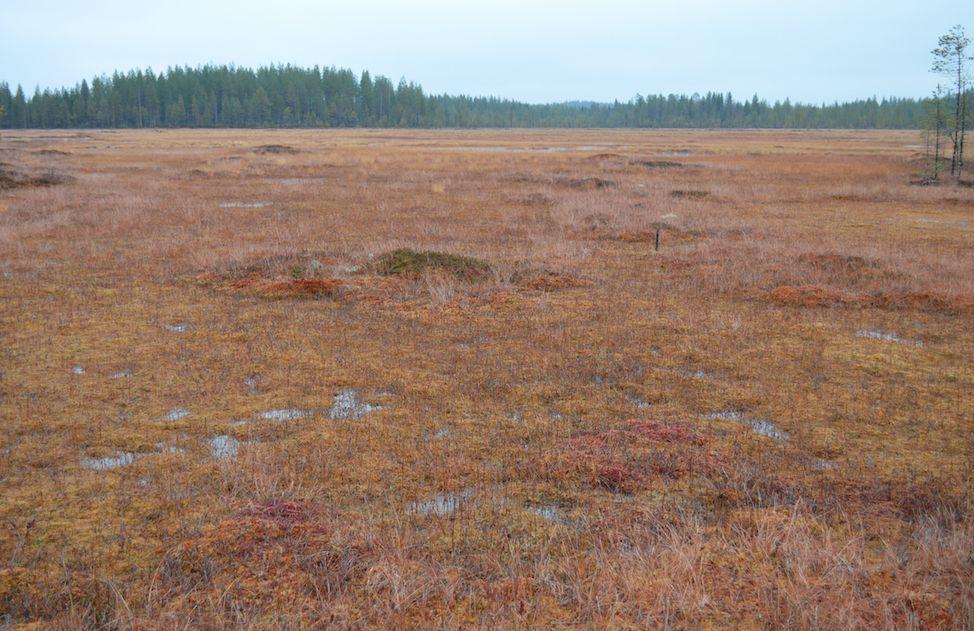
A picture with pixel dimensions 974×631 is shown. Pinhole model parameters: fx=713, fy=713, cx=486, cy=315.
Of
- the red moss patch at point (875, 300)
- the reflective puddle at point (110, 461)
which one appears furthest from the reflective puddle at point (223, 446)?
the red moss patch at point (875, 300)

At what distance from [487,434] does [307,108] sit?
13704 cm

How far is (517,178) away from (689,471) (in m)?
29.6

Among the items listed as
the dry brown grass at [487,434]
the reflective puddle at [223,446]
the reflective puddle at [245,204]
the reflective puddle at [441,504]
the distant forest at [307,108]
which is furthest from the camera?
the distant forest at [307,108]

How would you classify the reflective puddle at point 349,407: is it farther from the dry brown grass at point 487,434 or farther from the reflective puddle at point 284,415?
the reflective puddle at point 284,415

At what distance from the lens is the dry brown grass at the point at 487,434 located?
4418 mm

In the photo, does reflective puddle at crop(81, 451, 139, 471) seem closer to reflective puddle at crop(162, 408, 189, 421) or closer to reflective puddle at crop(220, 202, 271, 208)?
reflective puddle at crop(162, 408, 189, 421)

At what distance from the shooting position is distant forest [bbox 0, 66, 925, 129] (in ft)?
393

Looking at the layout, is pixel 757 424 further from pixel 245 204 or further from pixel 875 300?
pixel 245 204

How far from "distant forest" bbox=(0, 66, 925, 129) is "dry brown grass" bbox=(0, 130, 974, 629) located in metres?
112

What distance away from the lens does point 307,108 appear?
439 feet

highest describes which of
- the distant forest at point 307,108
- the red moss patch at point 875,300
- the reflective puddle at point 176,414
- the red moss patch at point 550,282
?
the distant forest at point 307,108

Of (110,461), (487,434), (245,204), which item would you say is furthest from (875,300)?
(245,204)

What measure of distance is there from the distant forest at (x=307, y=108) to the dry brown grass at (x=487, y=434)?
111679 mm

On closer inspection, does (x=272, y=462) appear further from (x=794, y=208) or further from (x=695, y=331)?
(x=794, y=208)
